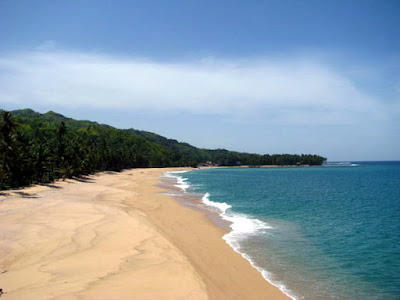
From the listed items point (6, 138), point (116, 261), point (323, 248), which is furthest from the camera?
point (6, 138)

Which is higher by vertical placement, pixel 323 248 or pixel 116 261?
pixel 116 261

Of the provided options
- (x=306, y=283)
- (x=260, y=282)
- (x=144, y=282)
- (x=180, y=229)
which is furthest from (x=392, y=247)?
(x=144, y=282)

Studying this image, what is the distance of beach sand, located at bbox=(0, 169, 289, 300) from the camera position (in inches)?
420

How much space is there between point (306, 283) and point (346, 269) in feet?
11.5

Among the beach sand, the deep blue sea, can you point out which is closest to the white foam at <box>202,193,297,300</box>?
the deep blue sea

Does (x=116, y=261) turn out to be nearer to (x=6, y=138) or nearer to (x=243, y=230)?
(x=243, y=230)

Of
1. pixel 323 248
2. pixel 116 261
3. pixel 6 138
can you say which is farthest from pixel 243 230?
pixel 6 138

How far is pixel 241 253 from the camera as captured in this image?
56.5 ft

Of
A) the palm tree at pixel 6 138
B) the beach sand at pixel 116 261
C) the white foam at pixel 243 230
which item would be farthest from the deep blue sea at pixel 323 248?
the palm tree at pixel 6 138

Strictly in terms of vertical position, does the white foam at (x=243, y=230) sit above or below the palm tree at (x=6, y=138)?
below

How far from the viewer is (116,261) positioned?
13.6 m

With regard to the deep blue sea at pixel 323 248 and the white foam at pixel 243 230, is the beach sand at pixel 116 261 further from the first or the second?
the deep blue sea at pixel 323 248

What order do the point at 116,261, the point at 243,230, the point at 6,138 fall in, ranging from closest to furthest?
the point at 116,261 < the point at 243,230 < the point at 6,138

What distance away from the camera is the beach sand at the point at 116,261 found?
10.7 metres
